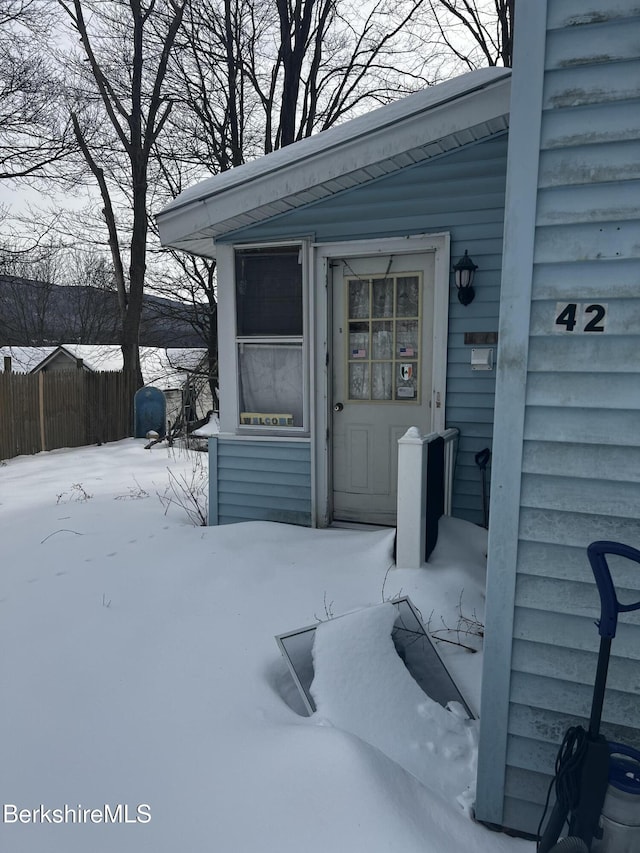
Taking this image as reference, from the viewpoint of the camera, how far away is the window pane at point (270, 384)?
15.5 feet

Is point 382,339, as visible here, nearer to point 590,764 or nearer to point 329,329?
point 329,329

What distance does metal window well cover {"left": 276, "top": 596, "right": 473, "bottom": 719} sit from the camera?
2492 millimetres

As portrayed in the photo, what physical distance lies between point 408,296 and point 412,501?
1.82m

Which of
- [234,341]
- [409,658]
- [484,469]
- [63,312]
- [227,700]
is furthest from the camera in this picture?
[63,312]

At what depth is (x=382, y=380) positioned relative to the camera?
459 centimetres

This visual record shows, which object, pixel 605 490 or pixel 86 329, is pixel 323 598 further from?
pixel 86 329

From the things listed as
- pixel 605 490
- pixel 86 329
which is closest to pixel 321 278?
pixel 605 490

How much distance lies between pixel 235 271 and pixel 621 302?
355cm

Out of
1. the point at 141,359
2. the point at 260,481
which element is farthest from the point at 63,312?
the point at 260,481

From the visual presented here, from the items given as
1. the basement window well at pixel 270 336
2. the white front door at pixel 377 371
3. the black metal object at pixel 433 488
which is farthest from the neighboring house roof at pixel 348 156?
the black metal object at pixel 433 488

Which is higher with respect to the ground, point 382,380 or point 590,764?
Result: point 382,380

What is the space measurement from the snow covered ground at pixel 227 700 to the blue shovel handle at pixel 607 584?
816 millimetres

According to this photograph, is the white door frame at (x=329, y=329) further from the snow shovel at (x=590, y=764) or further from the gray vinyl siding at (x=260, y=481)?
the snow shovel at (x=590, y=764)

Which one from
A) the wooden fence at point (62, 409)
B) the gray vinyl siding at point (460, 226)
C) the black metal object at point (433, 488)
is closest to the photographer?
the black metal object at point (433, 488)
